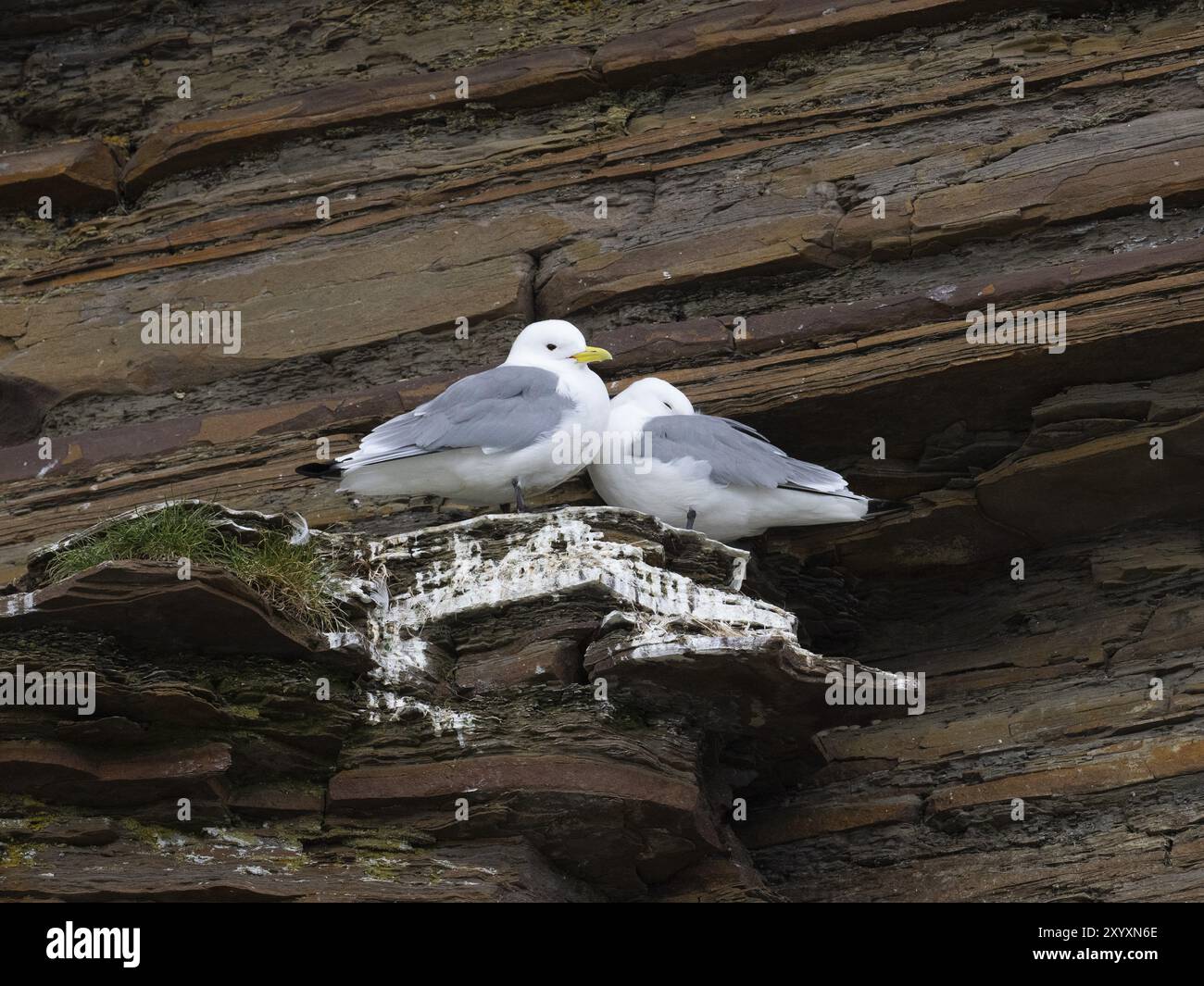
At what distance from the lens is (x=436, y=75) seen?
40.9ft

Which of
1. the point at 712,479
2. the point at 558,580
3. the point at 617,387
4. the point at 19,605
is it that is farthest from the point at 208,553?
the point at 617,387

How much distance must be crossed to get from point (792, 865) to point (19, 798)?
3904mm

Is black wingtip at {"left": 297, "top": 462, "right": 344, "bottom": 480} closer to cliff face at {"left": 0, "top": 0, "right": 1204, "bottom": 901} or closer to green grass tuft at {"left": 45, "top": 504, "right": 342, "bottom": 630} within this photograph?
cliff face at {"left": 0, "top": 0, "right": 1204, "bottom": 901}

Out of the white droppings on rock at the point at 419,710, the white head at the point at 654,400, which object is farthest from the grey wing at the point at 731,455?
the white droppings on rock at the point at 419,710

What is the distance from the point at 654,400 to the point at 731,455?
2.21ft

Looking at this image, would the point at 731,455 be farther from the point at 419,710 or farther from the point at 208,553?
the point at 208,553

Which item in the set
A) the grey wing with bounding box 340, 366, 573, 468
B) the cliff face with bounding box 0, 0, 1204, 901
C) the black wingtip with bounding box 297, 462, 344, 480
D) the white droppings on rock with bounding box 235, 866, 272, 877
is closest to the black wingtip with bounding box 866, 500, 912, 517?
the cliff face with bounding box 0, 0, 1204, 901

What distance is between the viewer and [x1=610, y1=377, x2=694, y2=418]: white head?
959 centimetres

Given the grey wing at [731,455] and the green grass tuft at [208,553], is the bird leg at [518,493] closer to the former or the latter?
the grey wing at [731,455]

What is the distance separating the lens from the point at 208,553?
7910 mm

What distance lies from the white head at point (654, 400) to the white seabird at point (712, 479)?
0.13 metres

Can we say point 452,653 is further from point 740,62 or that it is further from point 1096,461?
point 740,62
